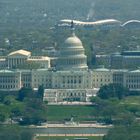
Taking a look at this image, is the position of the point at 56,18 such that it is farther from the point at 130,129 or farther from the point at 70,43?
the point at 130,129

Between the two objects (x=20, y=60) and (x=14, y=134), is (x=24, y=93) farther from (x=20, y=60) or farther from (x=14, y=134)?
(x=14, y=134)

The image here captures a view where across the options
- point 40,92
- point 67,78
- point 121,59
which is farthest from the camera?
point 121,59

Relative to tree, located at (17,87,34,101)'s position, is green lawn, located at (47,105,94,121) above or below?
below

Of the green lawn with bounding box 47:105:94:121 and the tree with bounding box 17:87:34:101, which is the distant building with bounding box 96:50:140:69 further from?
the green lawn with bounding box 47:105:94:121

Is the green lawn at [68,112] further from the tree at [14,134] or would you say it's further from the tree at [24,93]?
the tree at [14,134]

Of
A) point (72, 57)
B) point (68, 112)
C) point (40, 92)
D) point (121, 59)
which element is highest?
point (72, 57)

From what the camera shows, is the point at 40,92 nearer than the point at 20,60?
Yes

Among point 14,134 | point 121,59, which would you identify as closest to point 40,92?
point 121,59

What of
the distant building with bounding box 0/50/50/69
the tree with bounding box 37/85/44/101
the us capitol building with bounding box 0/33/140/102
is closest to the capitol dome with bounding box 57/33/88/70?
the us capitol building with bounding box 0/33/140/102

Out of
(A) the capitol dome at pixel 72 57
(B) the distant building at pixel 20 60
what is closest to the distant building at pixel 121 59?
(A) the capitol dome at pixel 72 57
